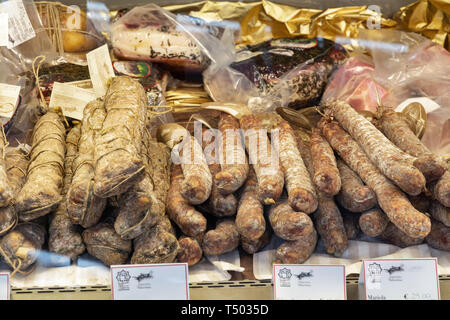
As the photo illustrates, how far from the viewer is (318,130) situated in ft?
6.24

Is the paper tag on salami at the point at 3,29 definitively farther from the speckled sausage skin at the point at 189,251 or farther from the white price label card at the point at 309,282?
the white price label card at the point at 309,282

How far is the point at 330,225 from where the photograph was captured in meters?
1.57

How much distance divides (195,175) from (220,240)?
219 millimetres

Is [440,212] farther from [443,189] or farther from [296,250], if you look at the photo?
[296,250]

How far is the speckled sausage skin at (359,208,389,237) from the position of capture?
5.01 ft

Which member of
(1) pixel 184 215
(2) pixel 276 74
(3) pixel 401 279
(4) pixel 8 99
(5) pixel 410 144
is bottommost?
(3) pixel 401 279

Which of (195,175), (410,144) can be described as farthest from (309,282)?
(410,144)

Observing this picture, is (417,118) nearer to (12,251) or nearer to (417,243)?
(417,243)

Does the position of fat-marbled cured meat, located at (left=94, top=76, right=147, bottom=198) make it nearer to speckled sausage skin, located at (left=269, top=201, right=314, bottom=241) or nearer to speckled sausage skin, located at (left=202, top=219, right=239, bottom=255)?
speckled sausage skin, located at (left=202, top=219, right=239, bottom=255)

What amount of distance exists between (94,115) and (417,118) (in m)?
1.26

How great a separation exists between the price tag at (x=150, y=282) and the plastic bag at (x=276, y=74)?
A: 106cm

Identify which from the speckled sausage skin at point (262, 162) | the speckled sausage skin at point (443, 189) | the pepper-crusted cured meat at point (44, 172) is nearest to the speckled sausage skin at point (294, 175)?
the speckled sausage skin at point (262, 162)

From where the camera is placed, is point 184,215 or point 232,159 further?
point 232,159

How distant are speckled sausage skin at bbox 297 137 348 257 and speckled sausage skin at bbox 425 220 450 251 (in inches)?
11.1
